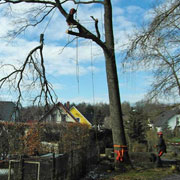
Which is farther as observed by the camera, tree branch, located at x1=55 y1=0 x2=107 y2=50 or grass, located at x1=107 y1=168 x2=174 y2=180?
tree branch, located at x1=55 y1=0 x2=107 y2=50

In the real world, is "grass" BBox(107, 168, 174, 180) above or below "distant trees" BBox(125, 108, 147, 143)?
below

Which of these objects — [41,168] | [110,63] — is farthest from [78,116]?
[41,168]

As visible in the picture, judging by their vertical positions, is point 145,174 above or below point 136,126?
below

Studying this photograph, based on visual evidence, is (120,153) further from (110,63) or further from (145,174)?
(110,63)

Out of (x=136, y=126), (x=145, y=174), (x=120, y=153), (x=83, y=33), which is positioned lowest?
(x=145, y=174)

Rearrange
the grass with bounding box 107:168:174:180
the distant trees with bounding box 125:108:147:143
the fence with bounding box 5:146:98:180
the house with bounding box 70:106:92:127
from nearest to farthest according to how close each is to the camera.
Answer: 1. the fence with bounding box 5:146:98:180
2. the grass with bounding box 107:168:174:180
3. the distant trees with bounding box 125:108:147:143
4. the house with bounding box 70:106:92:127

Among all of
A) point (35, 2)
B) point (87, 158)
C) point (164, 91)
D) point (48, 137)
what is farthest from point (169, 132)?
point (35, 2)

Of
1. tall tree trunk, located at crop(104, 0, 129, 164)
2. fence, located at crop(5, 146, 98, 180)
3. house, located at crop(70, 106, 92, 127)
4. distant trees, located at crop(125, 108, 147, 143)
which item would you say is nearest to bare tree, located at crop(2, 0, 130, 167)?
tall tree trunk, located at crop(104, 0, 129, 164)

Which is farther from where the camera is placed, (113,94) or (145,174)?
(113,94)

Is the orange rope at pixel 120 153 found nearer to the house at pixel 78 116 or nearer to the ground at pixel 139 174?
the ground at pixel 139 174

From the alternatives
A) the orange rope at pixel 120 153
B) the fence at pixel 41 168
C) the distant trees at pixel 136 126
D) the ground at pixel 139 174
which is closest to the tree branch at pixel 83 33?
the orange rope at pixel 120 153

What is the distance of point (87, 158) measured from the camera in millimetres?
10062

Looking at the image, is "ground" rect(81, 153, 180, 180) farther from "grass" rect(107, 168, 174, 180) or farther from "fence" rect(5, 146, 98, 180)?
"fence" rect(5, 146, 98, 180)

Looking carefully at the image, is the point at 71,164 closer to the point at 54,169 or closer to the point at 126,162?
the point at 54,169
